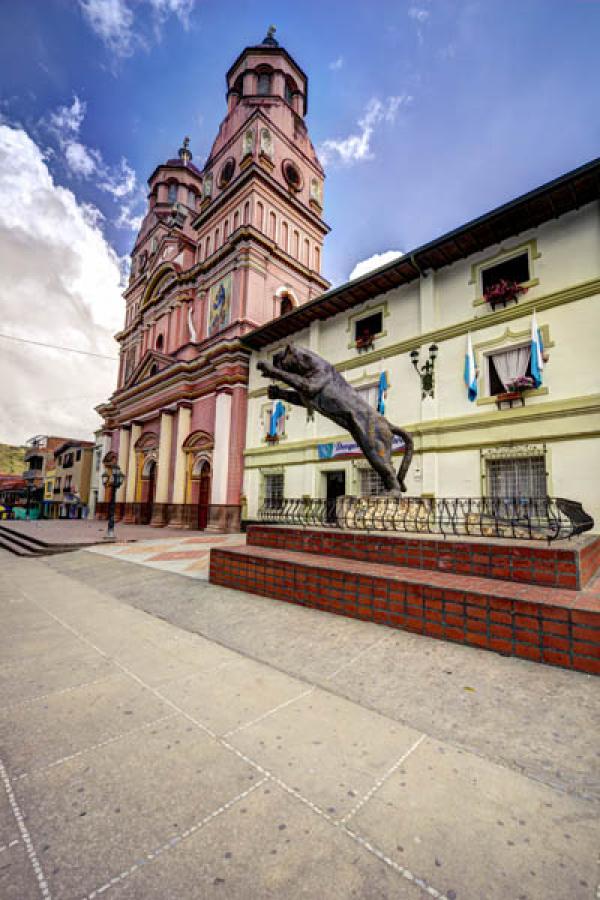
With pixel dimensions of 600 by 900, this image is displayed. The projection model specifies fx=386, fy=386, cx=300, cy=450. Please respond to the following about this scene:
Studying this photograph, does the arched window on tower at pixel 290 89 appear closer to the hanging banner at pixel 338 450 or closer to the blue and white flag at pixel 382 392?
the blue and white flag at pixel 382 392

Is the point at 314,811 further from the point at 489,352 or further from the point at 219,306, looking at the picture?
the point at 219,306

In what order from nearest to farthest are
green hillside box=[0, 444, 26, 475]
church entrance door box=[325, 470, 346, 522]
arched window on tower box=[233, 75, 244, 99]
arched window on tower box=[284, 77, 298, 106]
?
church entrance door box=[325, 470, 346, 522]
arched window on tower box=[233, 75, 244, 99]
arched window on tower box=[284, 77, 298, 106]
green hillside box=[0, 444, 26, 475]

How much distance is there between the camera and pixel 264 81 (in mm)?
25016

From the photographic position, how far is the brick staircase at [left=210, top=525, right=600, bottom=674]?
298 centimetres

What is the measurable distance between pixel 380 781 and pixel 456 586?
208 cm

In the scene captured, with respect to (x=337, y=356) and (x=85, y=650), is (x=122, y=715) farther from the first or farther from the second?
(x=337, y=356)

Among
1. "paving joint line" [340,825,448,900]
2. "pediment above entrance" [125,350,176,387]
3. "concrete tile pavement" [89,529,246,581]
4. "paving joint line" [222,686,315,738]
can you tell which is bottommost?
"concrete tile pavement" [89,529,246,581]

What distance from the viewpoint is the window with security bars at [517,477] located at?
34.8ft

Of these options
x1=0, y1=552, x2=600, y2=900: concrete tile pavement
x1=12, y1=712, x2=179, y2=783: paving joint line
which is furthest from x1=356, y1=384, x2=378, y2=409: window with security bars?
x1=12, y1=712, x2=179, y2=783: paving joint line

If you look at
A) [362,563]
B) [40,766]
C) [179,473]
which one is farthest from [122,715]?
[179,473]

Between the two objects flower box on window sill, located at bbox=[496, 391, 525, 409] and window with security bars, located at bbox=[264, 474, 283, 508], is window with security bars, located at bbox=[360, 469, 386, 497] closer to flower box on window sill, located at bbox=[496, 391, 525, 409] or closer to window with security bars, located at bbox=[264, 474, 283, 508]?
window with security bars, located at bbox=[264, 474, 283, 508]

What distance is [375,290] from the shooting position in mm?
15305

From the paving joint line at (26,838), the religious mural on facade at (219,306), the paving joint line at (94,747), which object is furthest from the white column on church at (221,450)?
the paving joint line at (26,838)

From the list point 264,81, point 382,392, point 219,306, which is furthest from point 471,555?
point 264,81
